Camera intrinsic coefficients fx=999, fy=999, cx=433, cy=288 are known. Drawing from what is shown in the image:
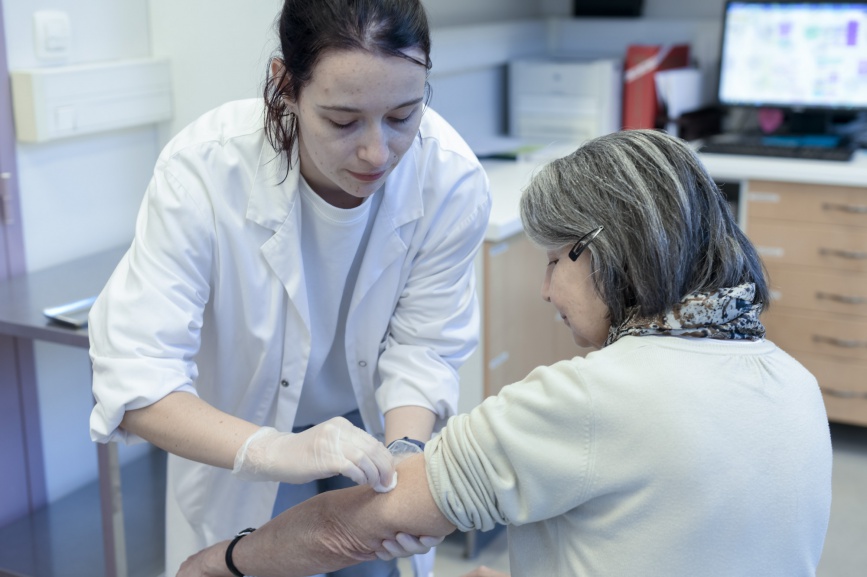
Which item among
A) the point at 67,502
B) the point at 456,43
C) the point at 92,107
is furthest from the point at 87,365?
the point at 456,43

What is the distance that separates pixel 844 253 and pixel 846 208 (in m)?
0.14

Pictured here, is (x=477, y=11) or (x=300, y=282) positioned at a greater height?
(x=477, y=11)

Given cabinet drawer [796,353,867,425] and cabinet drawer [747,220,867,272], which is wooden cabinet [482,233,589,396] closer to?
cabinet drawer [747,220,867,272]

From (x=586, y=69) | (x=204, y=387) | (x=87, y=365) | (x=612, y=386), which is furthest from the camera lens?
(x=586, y=69)

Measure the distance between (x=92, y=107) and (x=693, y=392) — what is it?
5.82 ft

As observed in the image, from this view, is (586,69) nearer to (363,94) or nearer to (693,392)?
(363,94)

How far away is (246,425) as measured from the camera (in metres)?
1.28

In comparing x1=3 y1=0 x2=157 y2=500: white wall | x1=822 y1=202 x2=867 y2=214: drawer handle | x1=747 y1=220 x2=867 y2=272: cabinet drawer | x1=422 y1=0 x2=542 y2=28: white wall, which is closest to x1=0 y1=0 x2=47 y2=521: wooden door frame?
x1=3 y1=0 x2=157 y2=500: white wall

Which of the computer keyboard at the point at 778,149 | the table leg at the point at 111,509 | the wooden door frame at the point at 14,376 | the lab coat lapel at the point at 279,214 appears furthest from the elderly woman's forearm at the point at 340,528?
the computer keyboard at the point at 778,149

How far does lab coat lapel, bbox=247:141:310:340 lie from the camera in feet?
4.69

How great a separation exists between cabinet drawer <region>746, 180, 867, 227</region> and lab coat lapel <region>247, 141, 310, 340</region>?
81.3 inches

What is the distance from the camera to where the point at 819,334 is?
314cm

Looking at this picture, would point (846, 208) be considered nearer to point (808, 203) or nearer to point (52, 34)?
point (808, 203)

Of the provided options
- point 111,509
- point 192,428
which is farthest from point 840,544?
point 192,428
